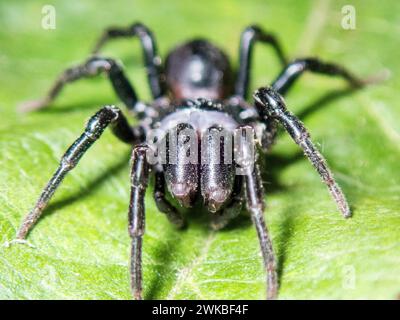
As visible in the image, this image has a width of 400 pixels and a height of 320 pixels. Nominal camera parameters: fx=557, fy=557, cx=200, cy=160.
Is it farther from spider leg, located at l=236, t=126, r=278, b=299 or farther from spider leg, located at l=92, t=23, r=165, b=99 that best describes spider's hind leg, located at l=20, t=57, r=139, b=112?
spider leg, located at l=236, t=126, r=278, b=299

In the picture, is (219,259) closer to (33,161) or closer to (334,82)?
(33,161)

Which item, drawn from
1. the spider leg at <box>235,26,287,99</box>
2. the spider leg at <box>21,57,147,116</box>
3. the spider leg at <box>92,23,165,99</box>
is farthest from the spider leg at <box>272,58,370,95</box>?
the spider leg at <box>21,57,147,116</box>

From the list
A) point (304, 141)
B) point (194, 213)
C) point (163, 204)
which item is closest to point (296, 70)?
point (304, 141)

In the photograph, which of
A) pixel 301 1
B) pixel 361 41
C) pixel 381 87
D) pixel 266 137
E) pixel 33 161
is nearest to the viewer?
pixel 33 161

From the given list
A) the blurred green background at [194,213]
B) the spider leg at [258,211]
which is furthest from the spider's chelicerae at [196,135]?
the blurred green background at [194,213]

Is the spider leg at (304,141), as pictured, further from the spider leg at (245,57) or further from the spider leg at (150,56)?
the spider leg at (150,56)

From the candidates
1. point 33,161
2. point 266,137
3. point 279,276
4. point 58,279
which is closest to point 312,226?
point 279,276
